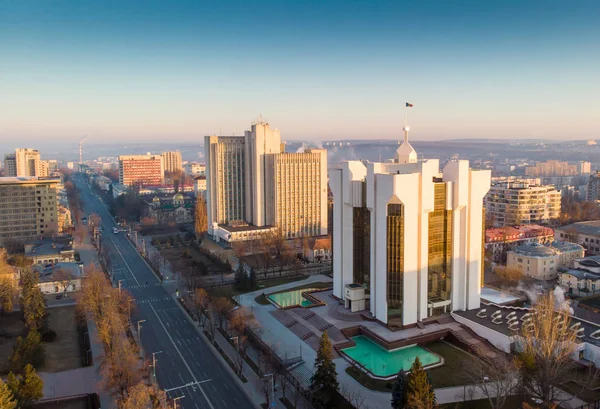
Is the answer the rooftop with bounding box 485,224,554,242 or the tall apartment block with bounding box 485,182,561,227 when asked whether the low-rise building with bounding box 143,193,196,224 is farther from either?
the tall apartment block with bounding box 485,182,561,227

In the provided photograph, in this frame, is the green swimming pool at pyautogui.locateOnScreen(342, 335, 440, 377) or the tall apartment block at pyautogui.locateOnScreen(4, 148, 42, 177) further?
the tall apartment block at pyautogui.locateOnScreen(4, 148, 42, 177)

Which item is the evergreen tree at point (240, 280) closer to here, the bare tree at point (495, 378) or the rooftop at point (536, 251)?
the bare tree at point (495, 378)

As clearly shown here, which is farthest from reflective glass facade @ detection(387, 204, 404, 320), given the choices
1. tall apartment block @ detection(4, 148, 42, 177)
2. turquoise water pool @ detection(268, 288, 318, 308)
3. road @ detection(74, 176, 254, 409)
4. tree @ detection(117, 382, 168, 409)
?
tall apartment block @ detection(4, 148, 42, 177)

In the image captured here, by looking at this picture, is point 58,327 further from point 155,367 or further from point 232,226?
point 232,226

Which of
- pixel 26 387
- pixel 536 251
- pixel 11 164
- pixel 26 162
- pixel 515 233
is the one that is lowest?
pixel 26 387

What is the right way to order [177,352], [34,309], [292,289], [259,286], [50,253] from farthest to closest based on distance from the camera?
[50,253] → [259,286] → [292,289] → [34,309] → [177,352]

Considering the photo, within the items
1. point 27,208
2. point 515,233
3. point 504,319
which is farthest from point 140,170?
point 504,319

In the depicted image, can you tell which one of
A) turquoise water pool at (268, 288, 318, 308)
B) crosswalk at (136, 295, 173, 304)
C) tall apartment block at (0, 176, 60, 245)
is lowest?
crosswalk at (136, 295, 173, 304)

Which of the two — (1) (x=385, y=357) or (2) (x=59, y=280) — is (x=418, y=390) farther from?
(2) (x=59, y=280)
